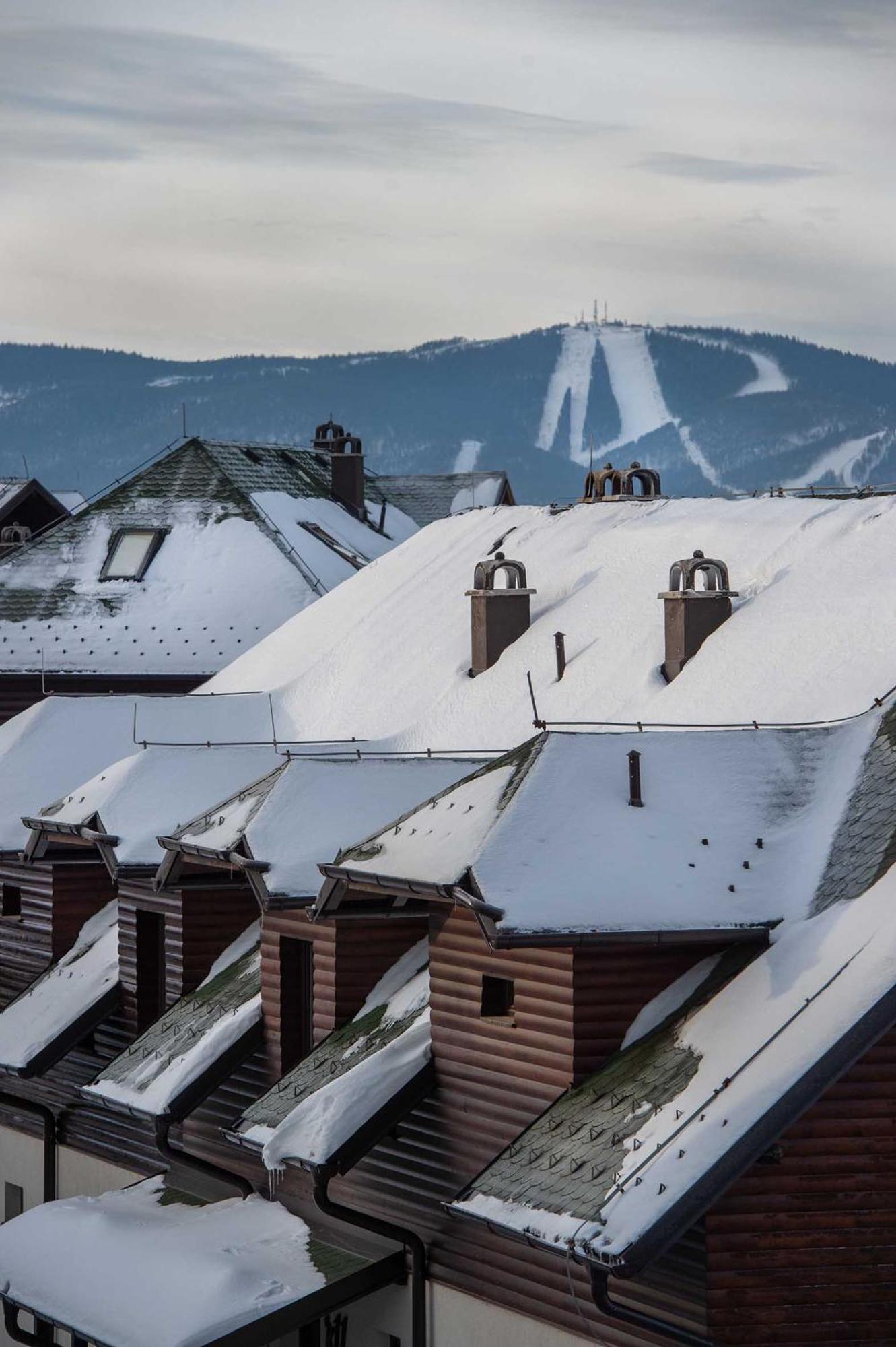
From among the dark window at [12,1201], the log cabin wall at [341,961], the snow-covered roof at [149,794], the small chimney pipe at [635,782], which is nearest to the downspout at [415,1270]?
the log cabin wall at [341,961]

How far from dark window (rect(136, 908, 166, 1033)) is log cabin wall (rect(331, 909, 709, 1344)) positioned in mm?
6427

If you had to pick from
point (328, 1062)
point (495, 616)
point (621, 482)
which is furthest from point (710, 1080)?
point (621, 482)

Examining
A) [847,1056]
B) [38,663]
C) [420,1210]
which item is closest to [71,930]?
[420,1210]

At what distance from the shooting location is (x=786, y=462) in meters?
166

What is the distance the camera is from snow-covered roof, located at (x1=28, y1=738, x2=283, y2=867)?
2595 centimetres

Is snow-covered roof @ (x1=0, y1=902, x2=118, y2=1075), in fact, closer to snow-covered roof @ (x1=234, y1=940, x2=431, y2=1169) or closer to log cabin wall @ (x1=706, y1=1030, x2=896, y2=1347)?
snow-covered roof @ (x1=234, y1=940, x2=431, y2=1169)

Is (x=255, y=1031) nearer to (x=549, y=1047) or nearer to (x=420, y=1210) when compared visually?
(x=420, y=1210)

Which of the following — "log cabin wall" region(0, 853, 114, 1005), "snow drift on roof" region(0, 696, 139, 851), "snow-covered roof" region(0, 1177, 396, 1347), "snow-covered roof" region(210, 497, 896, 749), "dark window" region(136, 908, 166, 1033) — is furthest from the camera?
"snow drift on roof" region(0, 696, 139, 851)

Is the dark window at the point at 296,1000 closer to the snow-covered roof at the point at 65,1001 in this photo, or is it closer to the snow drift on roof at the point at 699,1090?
the snow-covered roof at the point at 65,1001

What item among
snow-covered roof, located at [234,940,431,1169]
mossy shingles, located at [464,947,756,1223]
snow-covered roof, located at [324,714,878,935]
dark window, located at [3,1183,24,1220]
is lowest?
dark window, located at [3,1183,24,1220]

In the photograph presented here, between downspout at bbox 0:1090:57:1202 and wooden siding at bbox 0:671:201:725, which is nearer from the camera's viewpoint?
downspout at bbox 0:1090:57:1202

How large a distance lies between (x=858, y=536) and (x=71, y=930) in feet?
37.8

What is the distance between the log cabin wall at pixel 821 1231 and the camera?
52.3 ft

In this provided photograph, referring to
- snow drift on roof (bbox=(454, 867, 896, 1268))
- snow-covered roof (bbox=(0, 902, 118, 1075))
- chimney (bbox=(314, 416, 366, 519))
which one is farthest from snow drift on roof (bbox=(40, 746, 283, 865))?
chimney (bbox=(314, 416, 366, 519))
